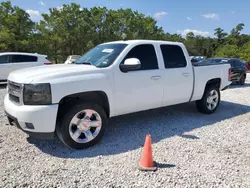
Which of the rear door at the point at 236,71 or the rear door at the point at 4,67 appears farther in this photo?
the rear door at the point at 236,71

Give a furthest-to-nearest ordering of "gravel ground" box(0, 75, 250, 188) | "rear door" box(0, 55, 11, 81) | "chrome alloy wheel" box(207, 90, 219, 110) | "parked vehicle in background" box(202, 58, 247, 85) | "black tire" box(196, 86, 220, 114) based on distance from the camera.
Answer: "parked vehicle in background" box(202, 58, 247, 85) → "rear door" box(0, 55, 11, 81) → "chrome alloy wheel" box(207, 90, 219, 110) → "black tire" box(196, 86, 220, 114) → "gravel ground" box(0, 75, 250, 188)

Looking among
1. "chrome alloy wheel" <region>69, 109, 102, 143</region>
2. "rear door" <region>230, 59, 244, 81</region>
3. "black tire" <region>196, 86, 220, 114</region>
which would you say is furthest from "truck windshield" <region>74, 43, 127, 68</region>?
"rear door" <region>230, 59, 244, 81</region>

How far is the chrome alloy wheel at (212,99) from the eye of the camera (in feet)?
20.8

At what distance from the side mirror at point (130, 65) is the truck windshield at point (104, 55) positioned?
0.78ft

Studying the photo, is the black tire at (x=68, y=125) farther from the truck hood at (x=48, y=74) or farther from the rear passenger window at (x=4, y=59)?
the rear passenger window at (x=4, y=59)

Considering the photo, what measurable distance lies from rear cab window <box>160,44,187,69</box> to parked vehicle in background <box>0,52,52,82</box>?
8786 millimetres

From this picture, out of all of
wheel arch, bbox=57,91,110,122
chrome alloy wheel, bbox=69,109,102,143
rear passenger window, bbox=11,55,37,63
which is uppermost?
rear passenger window, bbox=11,55,37,63

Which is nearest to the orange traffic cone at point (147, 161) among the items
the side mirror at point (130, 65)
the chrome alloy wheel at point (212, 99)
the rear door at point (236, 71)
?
the side mirror at point (130, 65)

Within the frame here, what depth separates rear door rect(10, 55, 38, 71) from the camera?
1158cm

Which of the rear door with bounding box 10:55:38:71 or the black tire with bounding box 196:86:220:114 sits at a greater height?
the rear door with bounding box 10:55:38:71

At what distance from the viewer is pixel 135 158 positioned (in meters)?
3.67

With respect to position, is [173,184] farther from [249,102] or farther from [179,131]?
[249,102]

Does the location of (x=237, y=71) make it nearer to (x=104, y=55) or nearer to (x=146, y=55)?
(x=146, y=55)

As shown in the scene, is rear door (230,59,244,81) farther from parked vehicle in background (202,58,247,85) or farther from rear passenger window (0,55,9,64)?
rear passenger window (0,55,9,64)
